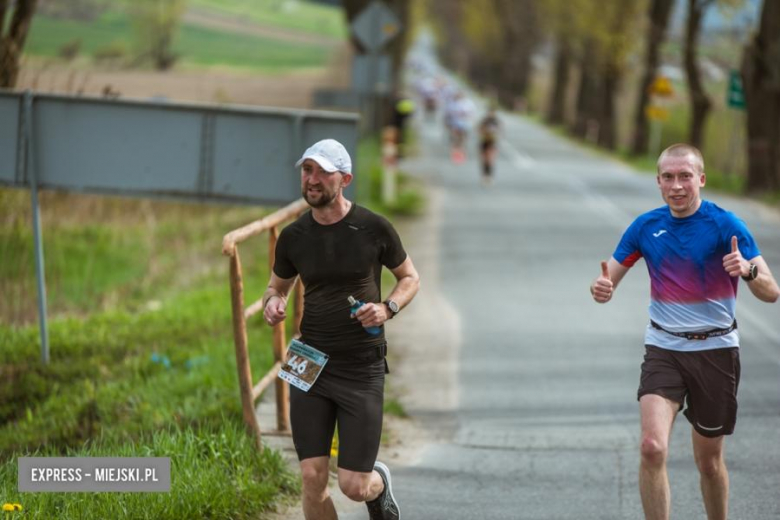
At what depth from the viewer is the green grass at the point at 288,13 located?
41.2m

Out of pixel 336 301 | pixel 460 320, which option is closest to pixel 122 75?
pixel 460 320

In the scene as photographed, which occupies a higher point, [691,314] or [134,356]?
[691,314]

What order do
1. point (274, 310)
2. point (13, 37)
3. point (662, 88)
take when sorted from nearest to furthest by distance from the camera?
point (274, 310) < point (13, 37) < point (662, 88)

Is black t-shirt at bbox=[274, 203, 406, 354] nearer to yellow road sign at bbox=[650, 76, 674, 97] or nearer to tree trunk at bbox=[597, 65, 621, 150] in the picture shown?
yellow road sign at bbox=[650, 76, 674, 97]

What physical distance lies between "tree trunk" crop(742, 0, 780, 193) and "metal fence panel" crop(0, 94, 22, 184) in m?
21.0

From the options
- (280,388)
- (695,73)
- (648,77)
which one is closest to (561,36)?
(648,77)

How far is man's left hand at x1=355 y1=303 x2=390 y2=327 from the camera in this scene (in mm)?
5594

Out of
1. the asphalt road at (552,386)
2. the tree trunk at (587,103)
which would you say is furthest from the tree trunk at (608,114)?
the asphalt road at (552,386)

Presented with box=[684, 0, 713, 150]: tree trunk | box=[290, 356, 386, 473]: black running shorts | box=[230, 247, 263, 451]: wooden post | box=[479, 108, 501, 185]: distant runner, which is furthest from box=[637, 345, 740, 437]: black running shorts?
box=[684, 0, 713, 150]: tree trunk

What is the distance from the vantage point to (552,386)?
11.0 meters

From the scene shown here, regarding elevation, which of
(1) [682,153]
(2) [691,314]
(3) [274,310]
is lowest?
(3) [274,310]

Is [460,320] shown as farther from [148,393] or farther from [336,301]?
[336,301]

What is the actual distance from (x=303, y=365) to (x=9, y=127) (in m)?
6.05

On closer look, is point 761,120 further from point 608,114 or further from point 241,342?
point 241,342
